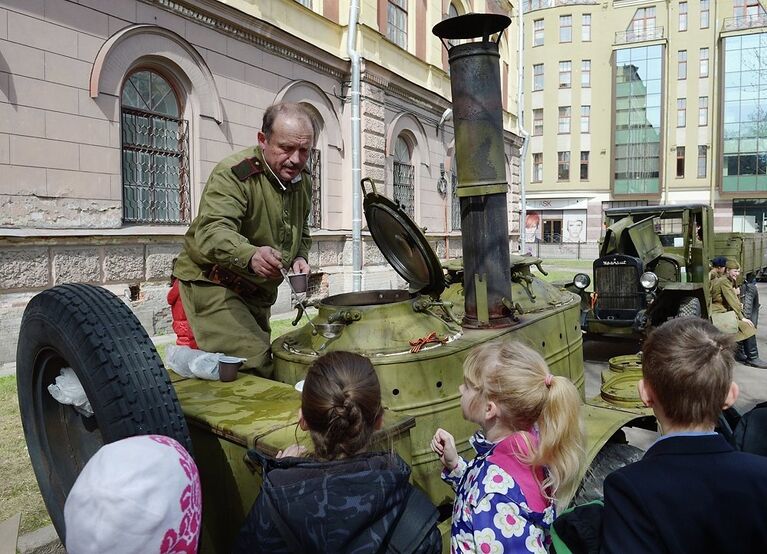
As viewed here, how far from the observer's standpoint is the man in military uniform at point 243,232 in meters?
2.83

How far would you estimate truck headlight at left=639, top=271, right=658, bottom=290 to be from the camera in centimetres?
778

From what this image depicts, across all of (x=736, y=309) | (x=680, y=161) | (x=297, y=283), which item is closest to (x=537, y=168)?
(x=680, y=161)

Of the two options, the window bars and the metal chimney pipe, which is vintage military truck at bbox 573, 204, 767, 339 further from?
the window bars

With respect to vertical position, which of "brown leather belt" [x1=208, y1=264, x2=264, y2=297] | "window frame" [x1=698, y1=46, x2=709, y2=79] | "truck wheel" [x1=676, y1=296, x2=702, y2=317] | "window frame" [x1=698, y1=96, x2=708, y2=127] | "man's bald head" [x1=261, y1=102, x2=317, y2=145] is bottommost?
"truck wheel" [x1=676, y1=296, x2=702, y2=317]

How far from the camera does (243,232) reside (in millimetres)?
3082

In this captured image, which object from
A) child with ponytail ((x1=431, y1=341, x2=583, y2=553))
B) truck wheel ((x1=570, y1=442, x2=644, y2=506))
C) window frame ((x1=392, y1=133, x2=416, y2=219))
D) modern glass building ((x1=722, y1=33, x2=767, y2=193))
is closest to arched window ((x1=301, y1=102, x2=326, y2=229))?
window frame ((x1=392, y1=133, x2=416, y2=219))

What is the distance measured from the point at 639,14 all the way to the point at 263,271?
4080 centimetres

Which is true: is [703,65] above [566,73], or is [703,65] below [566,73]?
below

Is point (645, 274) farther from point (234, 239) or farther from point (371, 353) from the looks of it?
point (234, 239)

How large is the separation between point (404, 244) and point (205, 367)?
45.3 inches

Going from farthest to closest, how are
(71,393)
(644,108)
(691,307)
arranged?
(644,108) < (691,307) < (71,393)

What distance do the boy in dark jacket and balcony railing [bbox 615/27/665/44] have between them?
40282mm

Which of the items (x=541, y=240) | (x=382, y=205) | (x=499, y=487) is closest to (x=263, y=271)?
(x=382, y=205)

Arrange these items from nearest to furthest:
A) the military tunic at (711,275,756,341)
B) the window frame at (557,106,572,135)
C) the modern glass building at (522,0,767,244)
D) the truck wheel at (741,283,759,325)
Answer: the military tunic at (711,275,756,341) → the truck wheel at (741,283,759,325) → the modern glass building at (522,0,767,244) → the window frame at (557,106,572,135)
